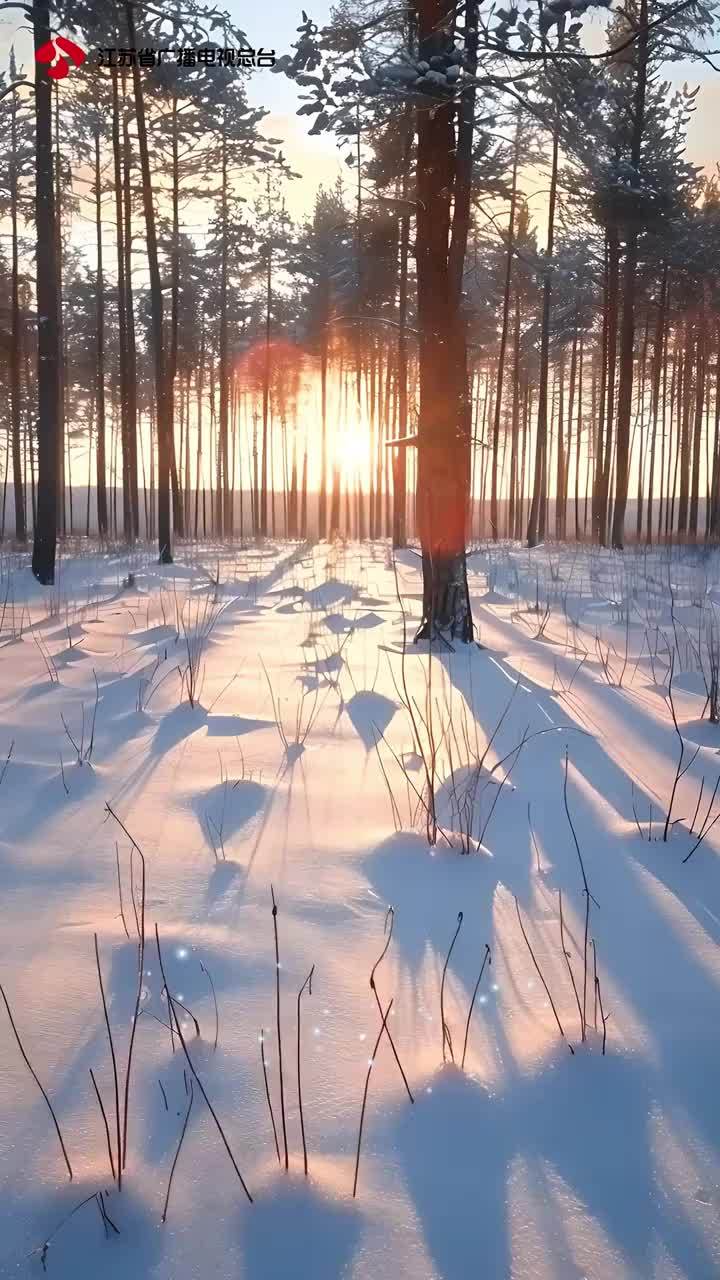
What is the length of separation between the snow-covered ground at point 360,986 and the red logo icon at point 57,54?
8.60 metres

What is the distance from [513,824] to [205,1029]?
136 cm

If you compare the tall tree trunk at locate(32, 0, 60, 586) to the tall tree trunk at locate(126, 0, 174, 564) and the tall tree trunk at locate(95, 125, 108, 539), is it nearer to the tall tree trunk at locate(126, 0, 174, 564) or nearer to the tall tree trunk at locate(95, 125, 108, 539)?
the tall tree trunk at locate(126, 0, 174, 564)

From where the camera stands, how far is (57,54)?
880cm

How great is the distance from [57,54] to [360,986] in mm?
11162

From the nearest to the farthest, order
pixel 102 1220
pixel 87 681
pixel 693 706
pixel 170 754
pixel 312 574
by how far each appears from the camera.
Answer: pixel 102 1220 → pixel 170 754 → pixel 693 706 → pixel 87 681 → pixel 312 574

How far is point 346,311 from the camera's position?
21875mm

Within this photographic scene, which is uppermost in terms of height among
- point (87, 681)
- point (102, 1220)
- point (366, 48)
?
point (366, 48)

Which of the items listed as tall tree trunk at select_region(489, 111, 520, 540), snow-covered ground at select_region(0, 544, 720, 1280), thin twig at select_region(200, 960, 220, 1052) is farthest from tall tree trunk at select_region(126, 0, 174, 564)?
thin twig at select_region(200, 960, 220, 1052)

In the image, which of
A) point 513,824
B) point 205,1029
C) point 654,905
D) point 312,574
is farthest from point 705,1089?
point 312,574

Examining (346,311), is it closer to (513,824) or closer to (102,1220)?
(513,824)

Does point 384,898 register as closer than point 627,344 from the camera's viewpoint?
Yes

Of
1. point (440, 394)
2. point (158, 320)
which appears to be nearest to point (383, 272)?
point (158, 320)

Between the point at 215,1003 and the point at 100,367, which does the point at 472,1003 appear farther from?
the point at 100,367

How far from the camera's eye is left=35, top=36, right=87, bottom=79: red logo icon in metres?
8.55
